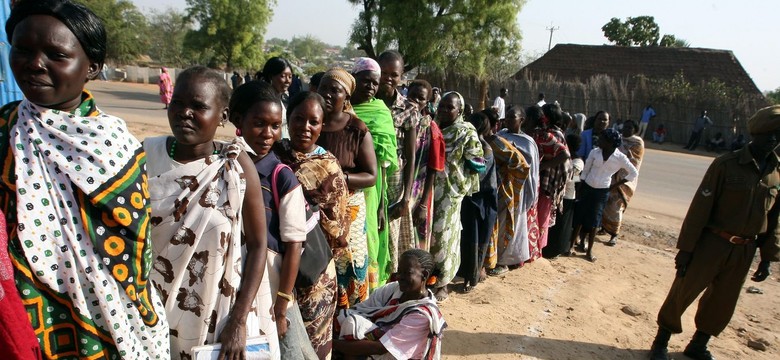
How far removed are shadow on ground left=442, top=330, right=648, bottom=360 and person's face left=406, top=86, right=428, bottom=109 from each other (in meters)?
1.78

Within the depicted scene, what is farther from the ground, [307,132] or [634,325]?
[307,132]

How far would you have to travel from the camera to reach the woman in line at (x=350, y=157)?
2744 mm

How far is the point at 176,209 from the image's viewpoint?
147 cm

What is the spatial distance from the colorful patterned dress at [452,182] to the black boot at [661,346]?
166 cm

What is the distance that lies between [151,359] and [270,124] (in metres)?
0.94

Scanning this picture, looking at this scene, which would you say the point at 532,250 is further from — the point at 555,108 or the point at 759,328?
the point at 759,328

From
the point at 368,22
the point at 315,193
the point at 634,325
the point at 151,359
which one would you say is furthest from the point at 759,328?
the point at 368,22

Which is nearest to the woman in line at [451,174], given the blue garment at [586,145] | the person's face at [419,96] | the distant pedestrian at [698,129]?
the person's face at [419,96]

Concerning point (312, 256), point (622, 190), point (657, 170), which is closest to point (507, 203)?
point (622, 190)

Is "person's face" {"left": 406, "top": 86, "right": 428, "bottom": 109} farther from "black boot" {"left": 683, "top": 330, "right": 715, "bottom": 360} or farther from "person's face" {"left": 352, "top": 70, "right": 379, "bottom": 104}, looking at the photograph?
"black boot" {"left": 683, "top": 330, "right": 715, "bottom": 360}

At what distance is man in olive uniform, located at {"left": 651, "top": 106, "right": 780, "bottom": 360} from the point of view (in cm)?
332

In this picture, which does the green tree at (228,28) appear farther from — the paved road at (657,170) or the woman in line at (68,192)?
the woman in line at (68,192)

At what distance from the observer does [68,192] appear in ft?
3.86

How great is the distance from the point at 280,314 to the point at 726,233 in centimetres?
319
